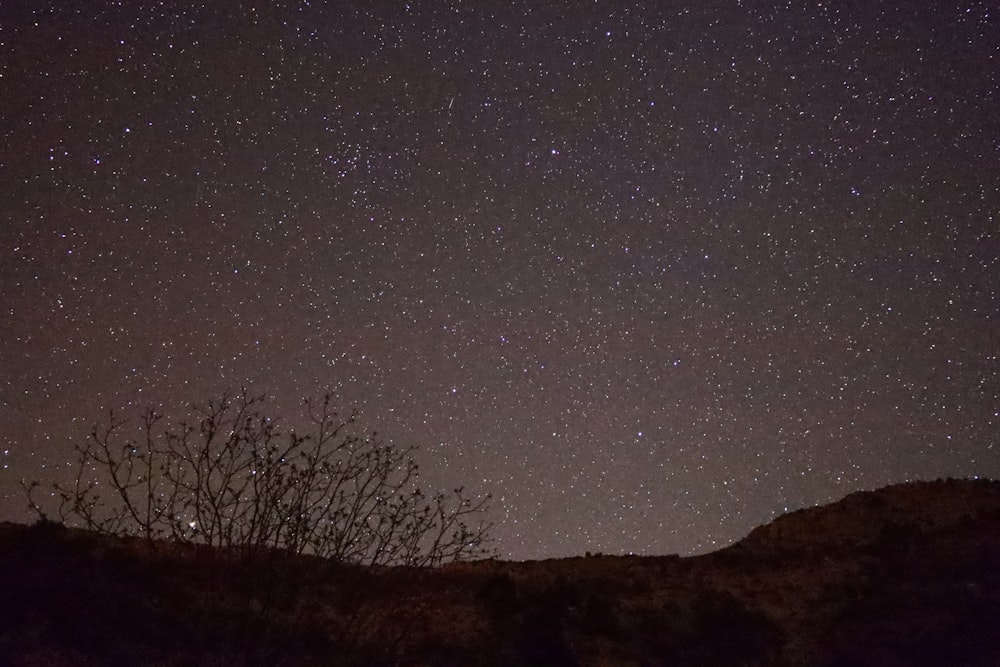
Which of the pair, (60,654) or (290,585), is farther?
(60,654)

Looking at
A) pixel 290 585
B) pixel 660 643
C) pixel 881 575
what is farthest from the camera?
pixel 881 575

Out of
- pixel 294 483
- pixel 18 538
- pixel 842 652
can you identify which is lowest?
pixel 842 652

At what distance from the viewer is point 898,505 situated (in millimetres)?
31203

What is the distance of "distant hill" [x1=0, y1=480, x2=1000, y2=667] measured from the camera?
1452cm

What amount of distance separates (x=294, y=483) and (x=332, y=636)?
9.43m

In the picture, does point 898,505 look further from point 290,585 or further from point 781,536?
point 290,585

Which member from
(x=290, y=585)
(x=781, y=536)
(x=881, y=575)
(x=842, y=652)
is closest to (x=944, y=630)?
(x=842, y=652)

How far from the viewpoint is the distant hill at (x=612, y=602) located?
14.5 meters

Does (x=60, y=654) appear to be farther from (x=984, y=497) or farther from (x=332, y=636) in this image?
(x=984, y=497)

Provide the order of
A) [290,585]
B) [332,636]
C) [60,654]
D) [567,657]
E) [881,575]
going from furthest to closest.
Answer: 1. [881,575]
2. [567,657]
3. [332,636]
4. [60,654]
5. [290,585]

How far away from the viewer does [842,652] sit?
2038 centimetres

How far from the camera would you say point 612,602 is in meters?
23.8

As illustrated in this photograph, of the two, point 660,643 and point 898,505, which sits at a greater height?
point 898,505

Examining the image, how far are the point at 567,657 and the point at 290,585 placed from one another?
39.4 feet
